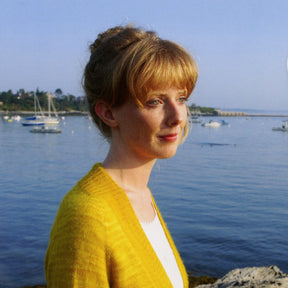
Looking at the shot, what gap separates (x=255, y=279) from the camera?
17.5ft

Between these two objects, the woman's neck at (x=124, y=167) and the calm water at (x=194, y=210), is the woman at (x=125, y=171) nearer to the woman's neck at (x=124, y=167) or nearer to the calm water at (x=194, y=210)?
the woman's neck at (x=124, y=167)

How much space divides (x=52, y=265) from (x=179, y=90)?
69cm

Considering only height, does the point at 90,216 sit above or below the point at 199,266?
above

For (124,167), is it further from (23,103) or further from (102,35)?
(23,103)

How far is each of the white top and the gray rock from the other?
330 centimetres

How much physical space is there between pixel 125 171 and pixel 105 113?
0.22 metres

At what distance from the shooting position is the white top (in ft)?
5.08

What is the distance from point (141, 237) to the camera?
1401 millimetres

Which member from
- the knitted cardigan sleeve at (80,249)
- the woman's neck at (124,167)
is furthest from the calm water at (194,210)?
the knitted cardigan sleeve at (80,249)

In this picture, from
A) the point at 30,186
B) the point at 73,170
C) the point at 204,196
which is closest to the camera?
the point at 204,196

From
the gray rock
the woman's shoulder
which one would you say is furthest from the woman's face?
the gray rock

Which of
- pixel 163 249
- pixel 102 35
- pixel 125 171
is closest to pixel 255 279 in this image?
pixel 163 249

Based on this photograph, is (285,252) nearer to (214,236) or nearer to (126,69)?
(214,236)

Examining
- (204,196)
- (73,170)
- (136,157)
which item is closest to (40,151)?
(73,170)
